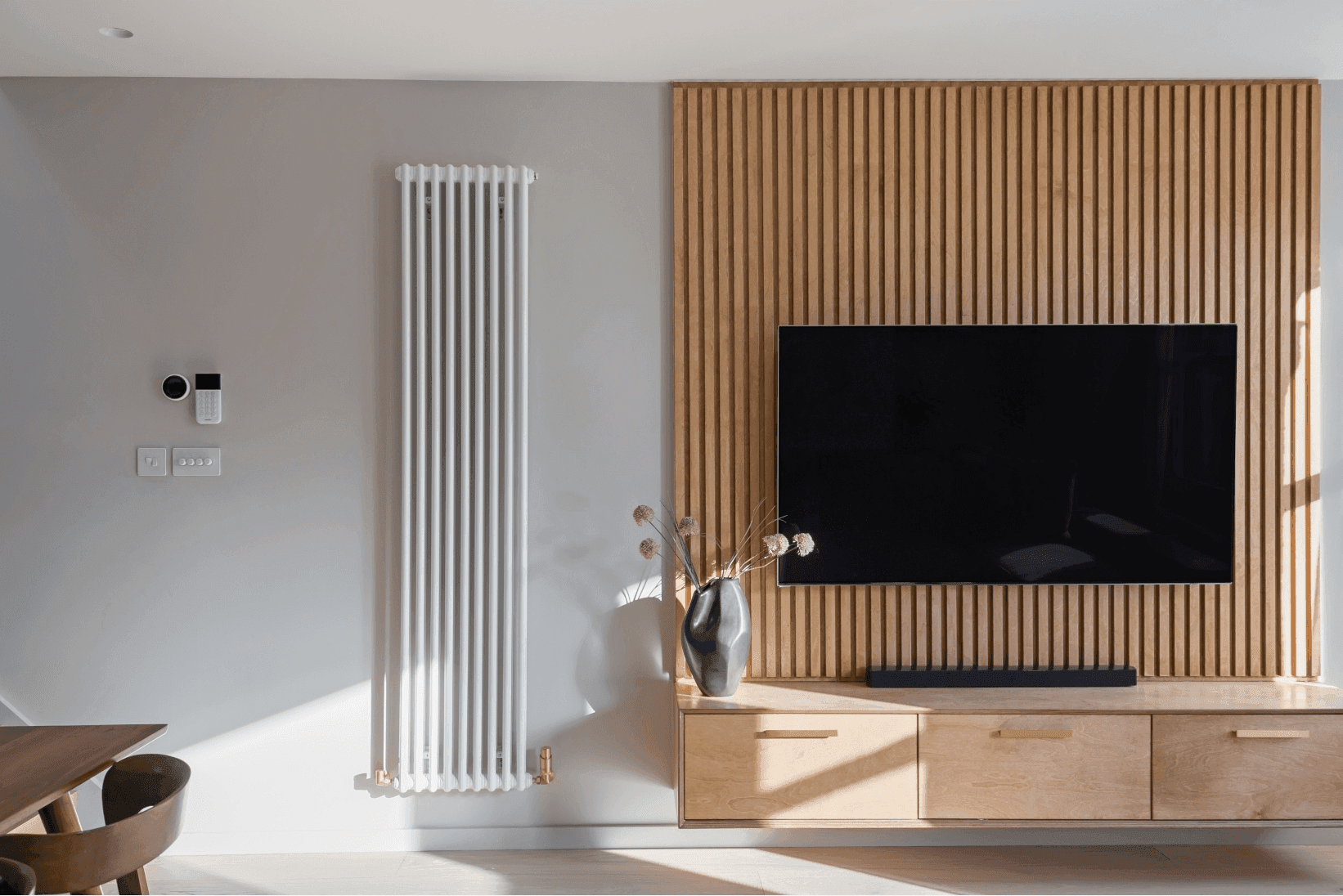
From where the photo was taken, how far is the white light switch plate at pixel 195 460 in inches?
105

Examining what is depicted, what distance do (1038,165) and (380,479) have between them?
2.33m

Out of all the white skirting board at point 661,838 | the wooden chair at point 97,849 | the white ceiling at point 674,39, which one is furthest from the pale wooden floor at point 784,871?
the white ceiling at point 674,39

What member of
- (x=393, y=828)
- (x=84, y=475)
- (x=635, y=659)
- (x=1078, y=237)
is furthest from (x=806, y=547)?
(x=84, y=475)

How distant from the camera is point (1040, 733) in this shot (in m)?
2.36

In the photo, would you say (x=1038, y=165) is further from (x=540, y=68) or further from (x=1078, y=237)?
(x=540, y=68)

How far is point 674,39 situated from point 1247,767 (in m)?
2.58

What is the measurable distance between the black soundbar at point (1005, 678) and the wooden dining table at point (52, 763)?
1.97m

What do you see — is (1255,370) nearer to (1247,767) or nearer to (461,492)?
(1247,767)

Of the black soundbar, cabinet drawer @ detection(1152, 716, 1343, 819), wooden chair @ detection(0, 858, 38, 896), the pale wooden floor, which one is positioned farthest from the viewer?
the black soundbar

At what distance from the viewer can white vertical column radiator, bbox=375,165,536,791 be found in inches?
104

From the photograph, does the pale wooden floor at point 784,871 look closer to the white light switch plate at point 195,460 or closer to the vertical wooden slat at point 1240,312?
the vertical wooden slat at point 1240,312

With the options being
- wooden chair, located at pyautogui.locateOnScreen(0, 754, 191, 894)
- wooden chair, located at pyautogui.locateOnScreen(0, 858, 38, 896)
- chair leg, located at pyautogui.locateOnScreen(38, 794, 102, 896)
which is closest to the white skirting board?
chair leg, located at pyautogui.locateOnScreen(38, 794, 102, 896)

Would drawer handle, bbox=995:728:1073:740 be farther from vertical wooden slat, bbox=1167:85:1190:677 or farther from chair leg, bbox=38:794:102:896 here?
chair leg, bbox=38:794:102:896

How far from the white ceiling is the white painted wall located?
5.2 inches
